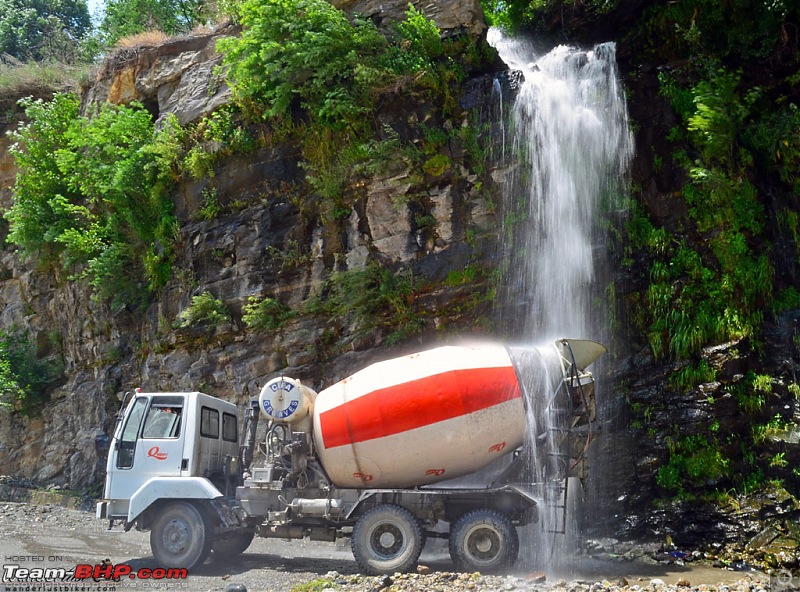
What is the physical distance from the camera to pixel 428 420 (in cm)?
934

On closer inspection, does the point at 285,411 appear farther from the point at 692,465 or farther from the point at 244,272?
the point at 244,272

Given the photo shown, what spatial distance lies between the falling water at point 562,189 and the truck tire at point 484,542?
5.11 metres

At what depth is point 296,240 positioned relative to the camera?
1738cm

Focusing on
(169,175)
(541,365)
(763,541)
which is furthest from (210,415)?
(169,175)

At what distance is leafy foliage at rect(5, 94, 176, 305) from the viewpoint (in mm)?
19750

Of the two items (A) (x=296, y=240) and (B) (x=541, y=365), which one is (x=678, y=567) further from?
(A) (x=296, y=240)

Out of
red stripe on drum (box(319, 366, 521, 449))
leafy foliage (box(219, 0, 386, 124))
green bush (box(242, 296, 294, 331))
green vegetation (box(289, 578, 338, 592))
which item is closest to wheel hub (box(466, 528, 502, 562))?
red stripe on drum (box(319, 366, 521, 449))

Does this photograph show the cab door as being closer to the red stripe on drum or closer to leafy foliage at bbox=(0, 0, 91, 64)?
the red stripe on drum

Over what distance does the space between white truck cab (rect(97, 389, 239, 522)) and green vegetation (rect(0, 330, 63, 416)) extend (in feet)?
42.5

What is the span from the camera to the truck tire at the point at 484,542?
916cm

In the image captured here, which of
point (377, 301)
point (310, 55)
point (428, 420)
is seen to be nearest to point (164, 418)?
point (428, 420)

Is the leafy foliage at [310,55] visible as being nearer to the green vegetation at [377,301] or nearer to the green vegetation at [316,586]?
the green vegetation at [377,301]

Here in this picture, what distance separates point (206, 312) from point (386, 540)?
9860mm

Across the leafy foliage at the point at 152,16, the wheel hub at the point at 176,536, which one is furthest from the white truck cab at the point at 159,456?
the leafy foliage at the point at 152,16
